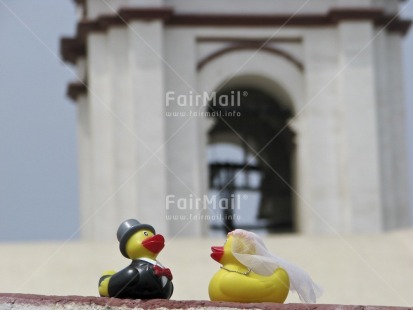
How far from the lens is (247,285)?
21.7ft

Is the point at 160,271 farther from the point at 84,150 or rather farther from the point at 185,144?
the point at 84,150

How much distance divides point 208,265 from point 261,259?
916 cm

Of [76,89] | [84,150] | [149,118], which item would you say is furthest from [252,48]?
[84,150]

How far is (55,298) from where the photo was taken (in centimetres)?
582

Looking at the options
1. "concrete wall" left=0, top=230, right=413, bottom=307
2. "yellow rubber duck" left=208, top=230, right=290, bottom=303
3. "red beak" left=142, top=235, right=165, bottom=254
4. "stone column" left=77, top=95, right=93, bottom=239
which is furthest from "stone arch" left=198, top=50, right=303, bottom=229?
"yellow rubber duck" left=208, top=230, right=290, bottom=303

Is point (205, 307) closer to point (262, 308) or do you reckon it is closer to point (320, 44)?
point (262, 308)

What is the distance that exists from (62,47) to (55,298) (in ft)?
58.4

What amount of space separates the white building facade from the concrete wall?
2899 mm

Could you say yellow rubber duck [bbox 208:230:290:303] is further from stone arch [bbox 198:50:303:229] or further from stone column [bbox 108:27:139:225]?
stone arch [bbox 198:50:303:229]

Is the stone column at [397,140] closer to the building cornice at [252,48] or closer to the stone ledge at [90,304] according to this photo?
the building cornice at [252,48]

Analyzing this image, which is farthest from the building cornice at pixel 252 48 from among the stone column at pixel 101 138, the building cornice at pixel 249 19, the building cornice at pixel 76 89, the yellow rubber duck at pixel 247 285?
the yellow rubber duck at pixel 247 285

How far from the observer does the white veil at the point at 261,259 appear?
6.80m

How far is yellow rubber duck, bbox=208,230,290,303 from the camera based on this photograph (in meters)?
6.62

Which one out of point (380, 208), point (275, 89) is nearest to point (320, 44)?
point (275, 89)
